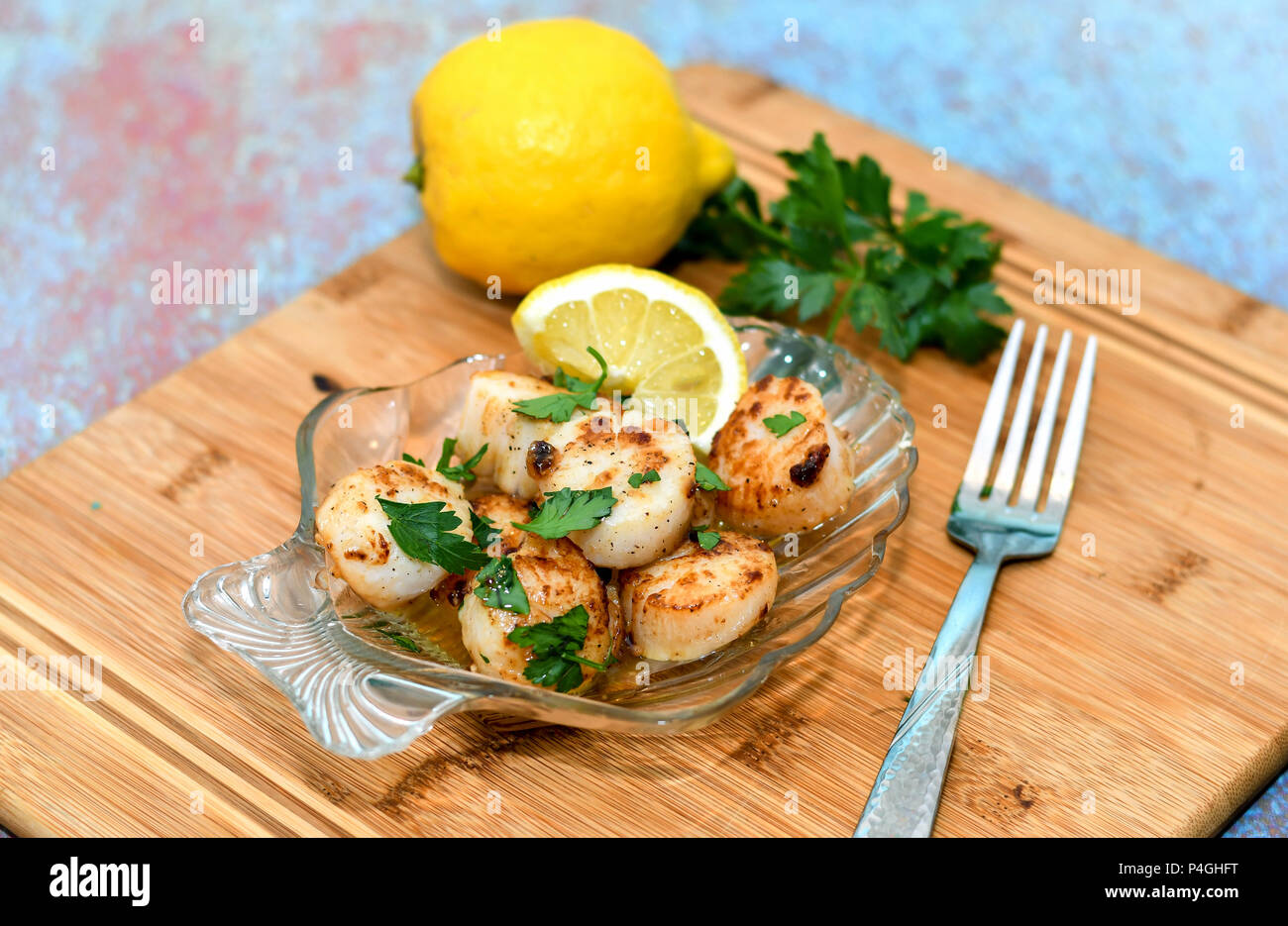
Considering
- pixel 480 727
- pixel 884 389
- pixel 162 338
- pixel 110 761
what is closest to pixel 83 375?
pixel 162 338

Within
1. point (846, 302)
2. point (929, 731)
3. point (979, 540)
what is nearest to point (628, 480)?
point (929, 731)

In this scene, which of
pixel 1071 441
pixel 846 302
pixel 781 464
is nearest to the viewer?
pixel 781 464

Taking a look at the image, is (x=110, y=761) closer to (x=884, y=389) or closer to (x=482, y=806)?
(x=482, y=806)

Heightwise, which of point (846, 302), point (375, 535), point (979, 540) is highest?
point (846, 302)

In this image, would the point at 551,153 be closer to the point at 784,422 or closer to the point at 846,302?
the point at 846,302

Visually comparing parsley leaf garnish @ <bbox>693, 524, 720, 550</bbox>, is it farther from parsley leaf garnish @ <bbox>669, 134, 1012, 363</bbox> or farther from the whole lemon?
the whole lemon

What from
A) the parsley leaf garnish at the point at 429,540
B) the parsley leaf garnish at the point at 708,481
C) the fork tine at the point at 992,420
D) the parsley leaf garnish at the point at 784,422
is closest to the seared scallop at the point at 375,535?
the parsley leaf garnish at the point at 429,540

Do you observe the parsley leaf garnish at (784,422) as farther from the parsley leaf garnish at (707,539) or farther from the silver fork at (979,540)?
the silver fork at (979,540)

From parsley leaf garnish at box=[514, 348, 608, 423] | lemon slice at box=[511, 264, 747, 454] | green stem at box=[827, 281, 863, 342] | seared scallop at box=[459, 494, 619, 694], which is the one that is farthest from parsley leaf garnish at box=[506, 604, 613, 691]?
green stem at box=[827, 281, 863, 342]
